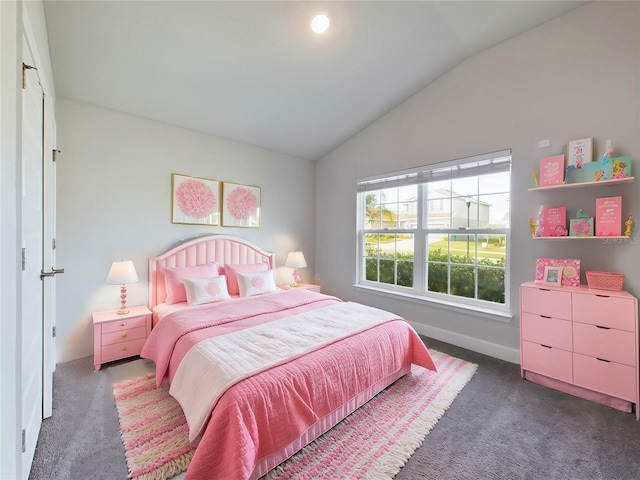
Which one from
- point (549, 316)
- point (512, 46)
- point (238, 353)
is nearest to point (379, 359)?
point (238, 353)

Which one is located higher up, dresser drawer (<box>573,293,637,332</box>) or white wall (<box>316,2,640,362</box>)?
white wall (<box>316,2,640,362</box>)

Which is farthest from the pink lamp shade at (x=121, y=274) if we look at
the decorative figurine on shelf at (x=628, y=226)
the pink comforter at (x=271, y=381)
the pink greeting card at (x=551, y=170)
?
the decorative figurine on shelf at (x=628, y=226)

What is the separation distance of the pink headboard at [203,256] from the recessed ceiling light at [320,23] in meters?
2.43

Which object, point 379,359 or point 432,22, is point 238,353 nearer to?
point 379,359

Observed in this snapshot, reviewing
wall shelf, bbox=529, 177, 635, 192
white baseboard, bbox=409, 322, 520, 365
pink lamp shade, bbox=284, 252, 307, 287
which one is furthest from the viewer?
pink lamp shade, bbox=284, 252, 307, 287

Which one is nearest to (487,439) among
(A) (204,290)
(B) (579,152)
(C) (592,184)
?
(C) (592,184)

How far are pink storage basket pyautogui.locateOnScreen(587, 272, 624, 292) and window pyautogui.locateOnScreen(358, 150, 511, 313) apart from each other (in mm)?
653

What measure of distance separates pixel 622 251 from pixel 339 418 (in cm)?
252

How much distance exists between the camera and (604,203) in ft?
7.06

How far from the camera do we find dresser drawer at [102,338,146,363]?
2516 millimetres

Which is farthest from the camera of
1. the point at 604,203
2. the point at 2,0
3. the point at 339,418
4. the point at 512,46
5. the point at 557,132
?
the point at 512,46

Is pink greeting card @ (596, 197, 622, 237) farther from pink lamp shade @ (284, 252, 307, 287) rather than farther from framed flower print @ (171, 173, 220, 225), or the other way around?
framed flower print @ (171, 173, 220, 225)

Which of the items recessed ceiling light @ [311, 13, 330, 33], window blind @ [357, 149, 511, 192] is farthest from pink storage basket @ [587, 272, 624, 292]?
recessed ceiling light @ [311, 13, 330, 33]

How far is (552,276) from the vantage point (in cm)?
237
